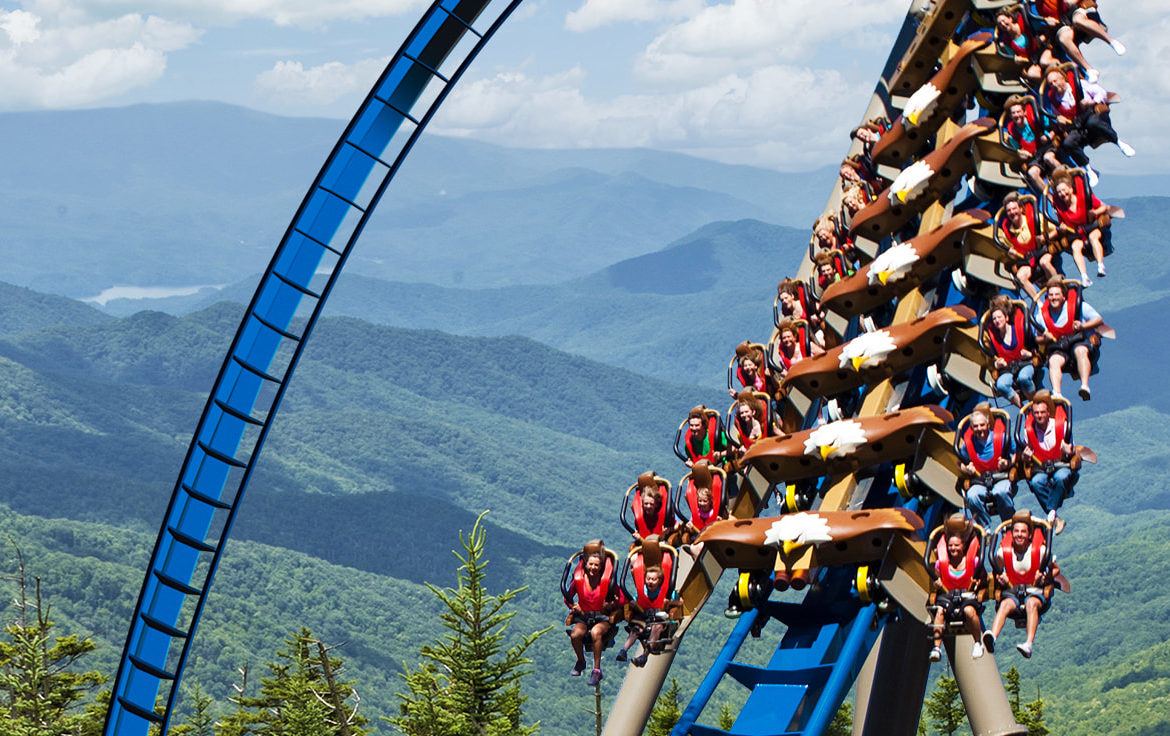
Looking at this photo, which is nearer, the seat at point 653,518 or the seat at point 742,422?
the seat at point 653,518

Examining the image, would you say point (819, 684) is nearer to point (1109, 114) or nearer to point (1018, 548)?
point (1018, 548)

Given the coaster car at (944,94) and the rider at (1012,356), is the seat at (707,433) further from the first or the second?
the coaster car at (944,94)

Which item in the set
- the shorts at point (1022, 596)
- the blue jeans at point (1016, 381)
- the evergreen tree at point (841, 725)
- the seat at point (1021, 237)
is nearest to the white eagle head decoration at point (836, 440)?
the blue jeans at point (1016, 381)

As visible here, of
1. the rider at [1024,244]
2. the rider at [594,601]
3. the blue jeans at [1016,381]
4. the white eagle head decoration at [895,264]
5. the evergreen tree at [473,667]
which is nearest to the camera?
the rider at [594,601]

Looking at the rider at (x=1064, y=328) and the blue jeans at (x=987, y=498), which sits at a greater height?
the rider at (x=1064, y=328)

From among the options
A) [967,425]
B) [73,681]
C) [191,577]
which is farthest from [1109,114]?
[73,681]

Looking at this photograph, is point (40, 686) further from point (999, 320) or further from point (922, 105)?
point (999, 320)
